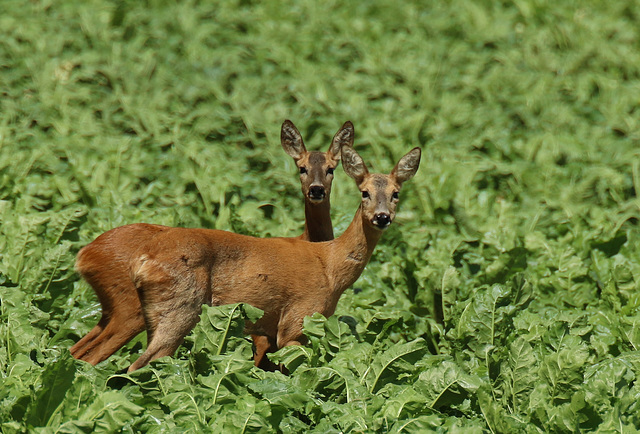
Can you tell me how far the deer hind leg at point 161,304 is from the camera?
194 inches

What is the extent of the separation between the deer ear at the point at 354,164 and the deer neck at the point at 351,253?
24cm

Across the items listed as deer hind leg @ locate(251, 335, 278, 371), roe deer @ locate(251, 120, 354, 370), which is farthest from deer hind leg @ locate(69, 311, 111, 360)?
A: roe deer @ locate(251, 120, 354, 370)

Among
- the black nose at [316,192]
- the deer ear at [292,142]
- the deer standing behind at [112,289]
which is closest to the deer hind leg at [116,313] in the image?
the deer standing behind at [112,289]

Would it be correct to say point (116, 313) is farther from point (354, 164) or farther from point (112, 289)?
point (354, 164)

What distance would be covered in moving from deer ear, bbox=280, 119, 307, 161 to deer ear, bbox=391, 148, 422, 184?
1.15 metres

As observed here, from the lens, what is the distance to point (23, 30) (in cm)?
1085

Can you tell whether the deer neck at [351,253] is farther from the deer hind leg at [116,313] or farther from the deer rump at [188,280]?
the deer hind leg at [116,313]

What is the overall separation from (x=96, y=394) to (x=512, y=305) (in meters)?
2.37

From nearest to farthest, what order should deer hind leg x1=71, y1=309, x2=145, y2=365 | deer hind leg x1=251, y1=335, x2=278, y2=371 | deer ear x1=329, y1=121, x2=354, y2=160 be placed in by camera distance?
deer hind leg x1=71, y1=309, x2=145, y2=365 → deer hind leg x1=251, y1=335, x2=278, y2=371 → deer ear x1=329, y1=121, x2=354, y2=160

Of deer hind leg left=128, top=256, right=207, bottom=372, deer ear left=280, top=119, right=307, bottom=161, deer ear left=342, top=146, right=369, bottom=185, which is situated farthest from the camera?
deer ear left=280, top=119, right=307, bottom=161

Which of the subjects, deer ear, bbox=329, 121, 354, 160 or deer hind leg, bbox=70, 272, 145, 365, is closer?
deer hind leg, bbox=70, 272, 145, 365

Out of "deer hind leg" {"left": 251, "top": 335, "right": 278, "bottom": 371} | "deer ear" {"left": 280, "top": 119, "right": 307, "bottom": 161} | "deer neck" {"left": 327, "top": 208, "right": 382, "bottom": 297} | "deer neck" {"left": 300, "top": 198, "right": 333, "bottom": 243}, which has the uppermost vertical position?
"deer ear" {"left": 280, "top": 119, "right": 307, "bottom": 161}

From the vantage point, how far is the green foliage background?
176 inches

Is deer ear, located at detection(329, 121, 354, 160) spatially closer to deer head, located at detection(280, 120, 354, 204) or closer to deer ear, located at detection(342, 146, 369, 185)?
deer head, located at detection(280, 120, 354, 204)
